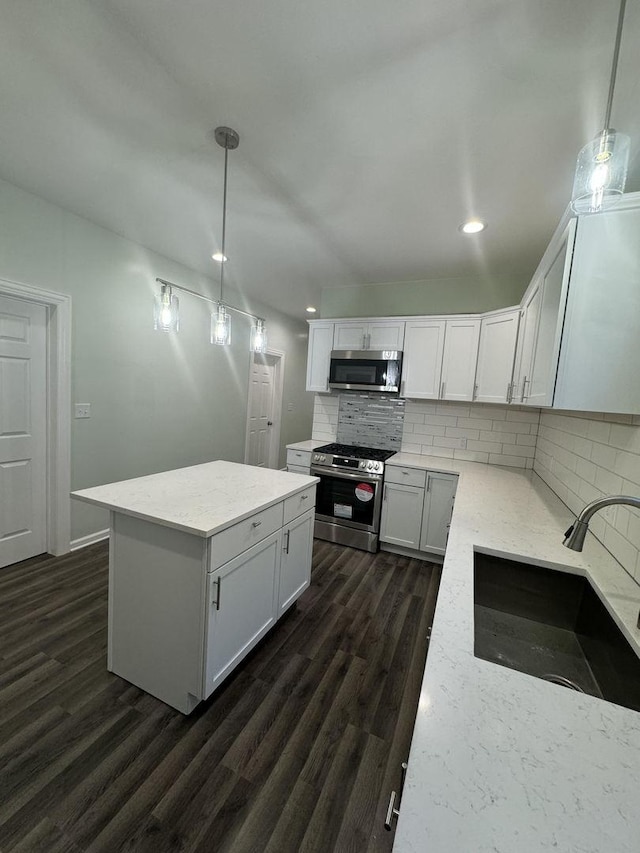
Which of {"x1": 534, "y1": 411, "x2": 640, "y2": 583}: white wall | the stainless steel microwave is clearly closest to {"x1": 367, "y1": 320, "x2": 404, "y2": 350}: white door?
the stainless steel microwave

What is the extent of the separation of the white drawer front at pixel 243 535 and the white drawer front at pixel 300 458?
5.09 ft

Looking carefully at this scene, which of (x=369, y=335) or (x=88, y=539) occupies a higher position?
(x=369, y=335)

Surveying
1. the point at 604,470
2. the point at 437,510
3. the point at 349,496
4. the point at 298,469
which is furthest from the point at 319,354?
the point at 604,470

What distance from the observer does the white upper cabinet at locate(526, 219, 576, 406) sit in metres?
1.24

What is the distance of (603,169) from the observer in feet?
2.82

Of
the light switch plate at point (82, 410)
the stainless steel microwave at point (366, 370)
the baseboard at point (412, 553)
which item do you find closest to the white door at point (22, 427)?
the light switch plate at point (82, 410)

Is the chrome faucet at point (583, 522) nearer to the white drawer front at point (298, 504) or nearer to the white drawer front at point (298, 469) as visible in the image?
the white drawer front at point (298, 504)

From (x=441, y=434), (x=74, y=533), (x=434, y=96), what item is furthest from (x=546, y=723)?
(x=74, y=533)

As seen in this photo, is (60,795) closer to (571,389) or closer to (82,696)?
(82,696)

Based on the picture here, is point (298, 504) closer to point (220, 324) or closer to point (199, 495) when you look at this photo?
point (199, 495)

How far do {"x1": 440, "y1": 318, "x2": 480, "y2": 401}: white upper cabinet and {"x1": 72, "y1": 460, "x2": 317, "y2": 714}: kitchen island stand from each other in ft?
6.73

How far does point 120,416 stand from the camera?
311 centimetres

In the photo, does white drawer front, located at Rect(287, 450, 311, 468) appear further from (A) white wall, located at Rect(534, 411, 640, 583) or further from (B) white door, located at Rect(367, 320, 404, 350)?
(A) white wall, located at Rect(534, 411, 640, 583)

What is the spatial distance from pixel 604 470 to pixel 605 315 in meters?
0.69
